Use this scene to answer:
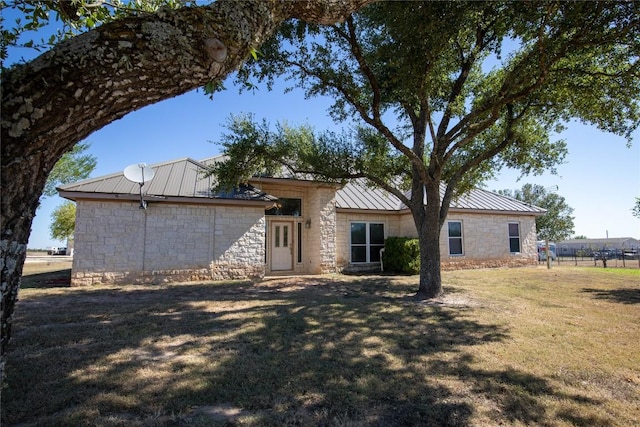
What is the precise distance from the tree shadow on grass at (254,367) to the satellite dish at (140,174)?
168 inches

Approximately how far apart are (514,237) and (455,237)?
395 cm

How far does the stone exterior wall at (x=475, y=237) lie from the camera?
49.0 feet

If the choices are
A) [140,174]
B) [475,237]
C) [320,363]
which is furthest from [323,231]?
[320,363]

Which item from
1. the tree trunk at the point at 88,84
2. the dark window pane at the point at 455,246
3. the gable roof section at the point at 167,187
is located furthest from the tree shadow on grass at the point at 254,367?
the dark window pane at the point at 455,246

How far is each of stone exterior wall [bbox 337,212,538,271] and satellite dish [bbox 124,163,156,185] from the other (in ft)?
25.2

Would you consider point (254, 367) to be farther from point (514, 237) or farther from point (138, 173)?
point (514, 237)

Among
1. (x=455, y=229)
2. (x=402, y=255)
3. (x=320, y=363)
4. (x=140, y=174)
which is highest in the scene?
(x=140, y=174)

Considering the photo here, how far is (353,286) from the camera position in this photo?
418 inches

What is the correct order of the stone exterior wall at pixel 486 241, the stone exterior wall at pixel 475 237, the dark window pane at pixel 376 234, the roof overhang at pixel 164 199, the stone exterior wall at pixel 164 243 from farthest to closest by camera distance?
the stone exterior wall at pixel 486 241, the dark window pane at pixel 376 234, the stone exterior wall at pixel 475 237, the stone exterior wall at pixel 164 243, the roof overhang at pixel 164 199

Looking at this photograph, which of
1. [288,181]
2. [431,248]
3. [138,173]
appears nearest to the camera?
[431,248]

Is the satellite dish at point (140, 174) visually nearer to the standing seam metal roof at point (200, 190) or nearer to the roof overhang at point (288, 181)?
the standing seam metal roof at point (200, 190)

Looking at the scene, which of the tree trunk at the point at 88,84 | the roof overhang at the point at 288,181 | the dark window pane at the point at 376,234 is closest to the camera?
the tree trunk at the point at 88,84

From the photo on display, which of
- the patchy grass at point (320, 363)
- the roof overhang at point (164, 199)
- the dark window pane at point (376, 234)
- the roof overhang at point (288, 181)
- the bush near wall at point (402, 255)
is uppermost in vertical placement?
the roof overhang at point (288, 181)

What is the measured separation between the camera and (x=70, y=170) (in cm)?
2450
